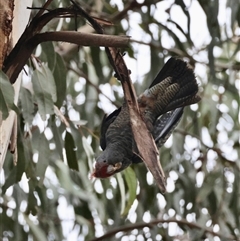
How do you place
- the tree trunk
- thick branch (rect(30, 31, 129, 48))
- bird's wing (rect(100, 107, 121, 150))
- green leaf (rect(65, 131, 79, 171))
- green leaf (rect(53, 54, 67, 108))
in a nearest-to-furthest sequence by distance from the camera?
thick branch (rect(30, 31, 129, 48)) → the tree trunk → bird's wing (rect(100, 107, 121, 150)) → green leaf (rect(53, 54, 67, 108)) → green leaf (rect(65, 131, 79, 171))

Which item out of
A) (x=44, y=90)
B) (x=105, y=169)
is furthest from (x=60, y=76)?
(x=105, y=169)

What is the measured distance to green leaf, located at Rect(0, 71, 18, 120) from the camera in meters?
0.86

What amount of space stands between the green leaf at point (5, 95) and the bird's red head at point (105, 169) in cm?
26

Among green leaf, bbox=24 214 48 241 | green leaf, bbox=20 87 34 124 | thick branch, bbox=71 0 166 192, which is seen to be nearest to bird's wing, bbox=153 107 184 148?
thick branch, bbox=71 0 166 192

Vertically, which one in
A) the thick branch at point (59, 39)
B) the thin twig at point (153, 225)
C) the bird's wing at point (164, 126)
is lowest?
the thin twig at point (153, 225)

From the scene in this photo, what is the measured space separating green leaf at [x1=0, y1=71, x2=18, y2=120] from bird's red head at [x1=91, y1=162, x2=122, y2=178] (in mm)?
255

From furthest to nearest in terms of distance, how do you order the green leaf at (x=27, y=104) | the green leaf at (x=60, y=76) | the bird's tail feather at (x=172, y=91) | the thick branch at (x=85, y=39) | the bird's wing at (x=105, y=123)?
1. the green leaf at (x=60, y=76)
2. the green leaf at (x=27, y=104)
3. the bird's wing at (x=105, y=123)
4. the bird's tail feather at (x=172, y=91)
5. the thick branch at (x=85, y=39)

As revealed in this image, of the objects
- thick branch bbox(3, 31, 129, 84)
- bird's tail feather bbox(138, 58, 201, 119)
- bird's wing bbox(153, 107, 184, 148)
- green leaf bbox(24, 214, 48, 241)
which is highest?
thick branch bbox(3, 31, 129, 84)

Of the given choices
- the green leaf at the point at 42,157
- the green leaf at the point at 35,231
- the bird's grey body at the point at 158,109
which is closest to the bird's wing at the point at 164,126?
the bird's grey body at the point at 158,109

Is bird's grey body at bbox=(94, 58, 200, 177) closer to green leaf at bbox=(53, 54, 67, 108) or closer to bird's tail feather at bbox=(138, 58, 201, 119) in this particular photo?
bird's tail feather at bbox=(138, 58, 201, 119)

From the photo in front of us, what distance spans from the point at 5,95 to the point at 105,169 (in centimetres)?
31

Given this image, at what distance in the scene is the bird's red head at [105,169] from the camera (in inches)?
42.1

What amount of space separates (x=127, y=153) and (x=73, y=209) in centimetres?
128

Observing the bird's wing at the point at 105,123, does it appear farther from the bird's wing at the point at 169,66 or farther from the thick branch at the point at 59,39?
the thick branch at the point at 59,39
